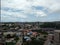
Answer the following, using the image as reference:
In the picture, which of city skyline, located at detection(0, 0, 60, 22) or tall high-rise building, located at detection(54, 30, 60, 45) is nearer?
tall high-rise building, located at detection(54, 30, 60, 45)

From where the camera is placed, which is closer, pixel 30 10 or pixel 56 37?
pixel 56 37

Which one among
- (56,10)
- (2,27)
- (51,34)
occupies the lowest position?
(51,34)

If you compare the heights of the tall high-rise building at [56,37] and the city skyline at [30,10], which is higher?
the city skyline at [30,10]

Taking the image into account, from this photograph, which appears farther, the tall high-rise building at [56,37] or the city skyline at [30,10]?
the city skyline at [30,10]

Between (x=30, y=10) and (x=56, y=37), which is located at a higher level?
(x=30, y=10)

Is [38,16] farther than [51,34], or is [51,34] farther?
[38,16]

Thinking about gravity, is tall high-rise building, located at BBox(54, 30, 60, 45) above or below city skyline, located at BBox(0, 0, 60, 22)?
below

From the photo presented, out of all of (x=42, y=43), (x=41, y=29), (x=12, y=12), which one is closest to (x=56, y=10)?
(x=41, y=29)

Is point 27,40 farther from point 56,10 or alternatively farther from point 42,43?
point 56,10
